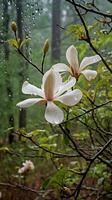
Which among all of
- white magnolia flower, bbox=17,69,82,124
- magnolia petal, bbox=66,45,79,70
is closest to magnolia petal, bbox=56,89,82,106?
white magnolia flower, bbox=17,69,82,124

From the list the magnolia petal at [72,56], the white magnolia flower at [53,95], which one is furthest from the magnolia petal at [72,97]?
the magnolia petal at [72,56]

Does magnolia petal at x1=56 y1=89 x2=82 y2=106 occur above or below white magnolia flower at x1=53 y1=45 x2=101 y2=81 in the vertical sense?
below

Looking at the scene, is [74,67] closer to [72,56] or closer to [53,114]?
[72,56]

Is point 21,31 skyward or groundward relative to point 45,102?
skyward

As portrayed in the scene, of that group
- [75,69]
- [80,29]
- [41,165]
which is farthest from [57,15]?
[75,69]

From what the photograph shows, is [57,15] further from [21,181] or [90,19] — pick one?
[21,181]

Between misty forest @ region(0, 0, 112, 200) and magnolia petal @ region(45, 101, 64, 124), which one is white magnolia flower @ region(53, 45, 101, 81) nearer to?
misty forest @ region(0, 0, 112, 200)

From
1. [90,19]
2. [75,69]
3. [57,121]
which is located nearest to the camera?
[57,121]
